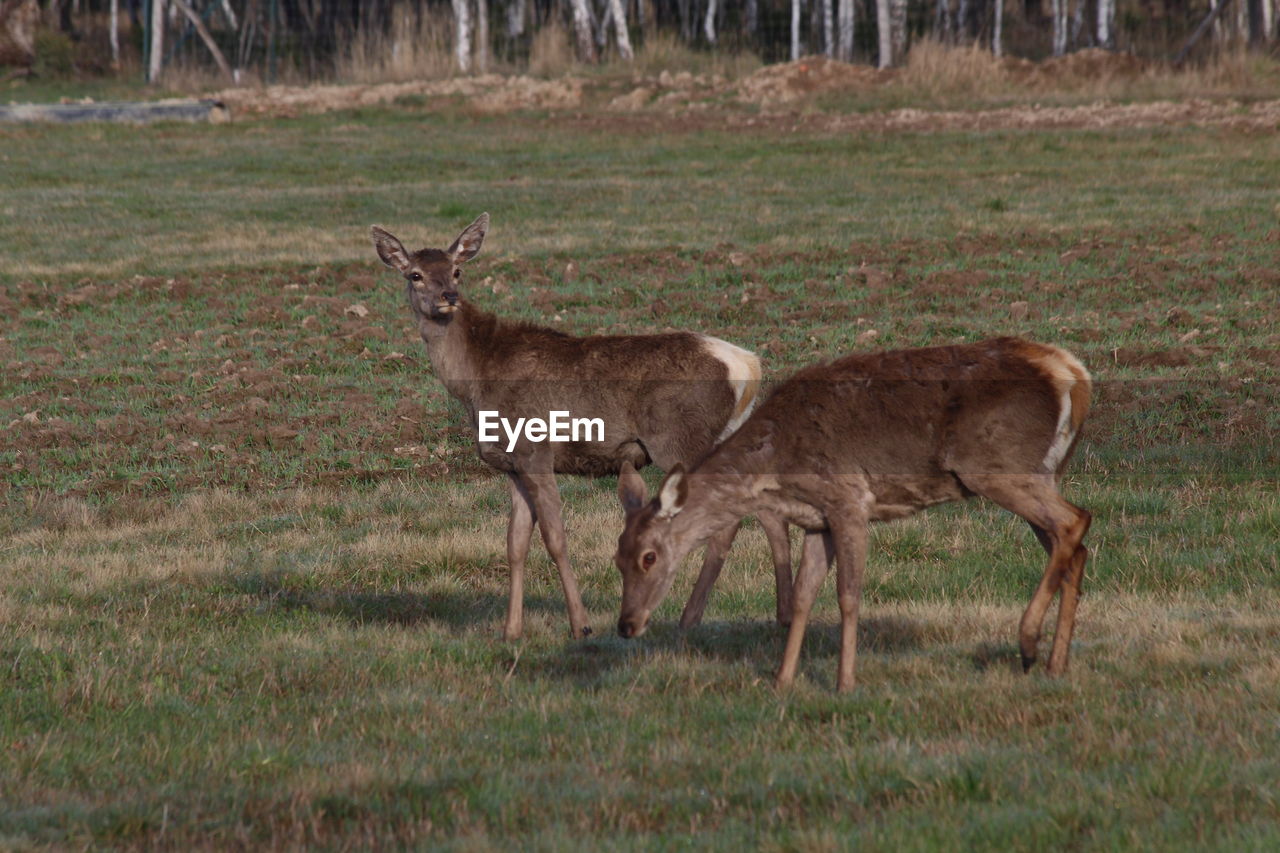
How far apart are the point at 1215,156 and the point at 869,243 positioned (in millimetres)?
9047

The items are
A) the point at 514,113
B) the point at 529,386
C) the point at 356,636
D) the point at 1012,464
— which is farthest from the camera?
the point at 514,113

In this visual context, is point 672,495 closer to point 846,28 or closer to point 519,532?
point 519,532

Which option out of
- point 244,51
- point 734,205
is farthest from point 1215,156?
point 244,51

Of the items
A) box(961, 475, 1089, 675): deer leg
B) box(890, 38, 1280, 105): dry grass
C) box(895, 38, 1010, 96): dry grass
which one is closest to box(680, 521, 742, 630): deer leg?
box(961, 475, 1089, 675): deer leg

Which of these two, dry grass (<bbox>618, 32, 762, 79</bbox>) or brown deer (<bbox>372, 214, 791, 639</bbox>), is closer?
brown deer (<bbox>372, 214, 791, 639</bbox>)

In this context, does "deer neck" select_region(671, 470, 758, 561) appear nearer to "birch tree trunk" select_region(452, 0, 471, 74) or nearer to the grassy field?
the grassy field

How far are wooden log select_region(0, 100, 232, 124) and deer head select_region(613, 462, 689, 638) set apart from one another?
29.7 metres

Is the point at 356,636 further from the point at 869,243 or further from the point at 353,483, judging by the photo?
the point at 869,243

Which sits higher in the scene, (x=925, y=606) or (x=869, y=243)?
(x=869, y=243)

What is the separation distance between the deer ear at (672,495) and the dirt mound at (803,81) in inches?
1104

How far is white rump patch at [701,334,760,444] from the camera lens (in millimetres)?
9320

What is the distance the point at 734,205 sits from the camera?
84.1ft

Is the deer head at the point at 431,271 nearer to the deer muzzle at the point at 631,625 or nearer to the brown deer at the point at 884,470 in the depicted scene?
the brown deer at the point at 884,470

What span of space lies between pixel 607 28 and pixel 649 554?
162 ft
